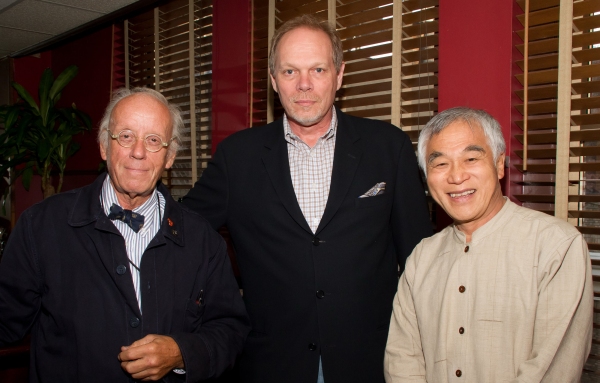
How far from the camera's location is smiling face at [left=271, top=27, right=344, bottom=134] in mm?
1957

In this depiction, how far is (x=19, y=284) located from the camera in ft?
4.99

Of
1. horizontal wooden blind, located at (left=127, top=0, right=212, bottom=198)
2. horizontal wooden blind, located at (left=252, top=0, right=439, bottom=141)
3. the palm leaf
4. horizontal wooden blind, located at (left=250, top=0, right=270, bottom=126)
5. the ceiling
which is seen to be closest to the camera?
horizontal wooden blind, located at (left=252, top=0, right=439, bottom=141)

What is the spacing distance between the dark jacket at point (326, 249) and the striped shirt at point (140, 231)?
1.03ft

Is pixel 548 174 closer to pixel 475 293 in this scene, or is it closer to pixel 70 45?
pixel 475 293

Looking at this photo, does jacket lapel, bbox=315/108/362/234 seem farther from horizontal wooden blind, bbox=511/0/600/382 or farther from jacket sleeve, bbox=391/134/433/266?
horizontal wooden blind, bbox=511/0/600/382

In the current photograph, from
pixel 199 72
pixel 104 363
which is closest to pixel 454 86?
pixel 104 363

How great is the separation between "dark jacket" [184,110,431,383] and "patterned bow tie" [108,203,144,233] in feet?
1.29

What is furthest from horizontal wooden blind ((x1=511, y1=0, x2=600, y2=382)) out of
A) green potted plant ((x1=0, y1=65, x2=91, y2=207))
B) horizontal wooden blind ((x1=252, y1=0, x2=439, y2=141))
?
green potted plant ((x1=0, y1=65, x2=91, y2=207))

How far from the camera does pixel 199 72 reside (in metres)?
4.38

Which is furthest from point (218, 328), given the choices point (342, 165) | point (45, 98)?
point (45, 98)

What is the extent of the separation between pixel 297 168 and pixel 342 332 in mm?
636

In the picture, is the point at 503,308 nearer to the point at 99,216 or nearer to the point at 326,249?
the point at 326,249

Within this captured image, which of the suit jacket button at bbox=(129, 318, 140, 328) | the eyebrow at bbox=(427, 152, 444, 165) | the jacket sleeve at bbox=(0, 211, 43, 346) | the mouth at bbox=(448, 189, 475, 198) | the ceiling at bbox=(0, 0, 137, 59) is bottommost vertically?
the suit jacket button at bbox=(129, 318, 140, 328)

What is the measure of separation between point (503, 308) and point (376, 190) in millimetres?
656
